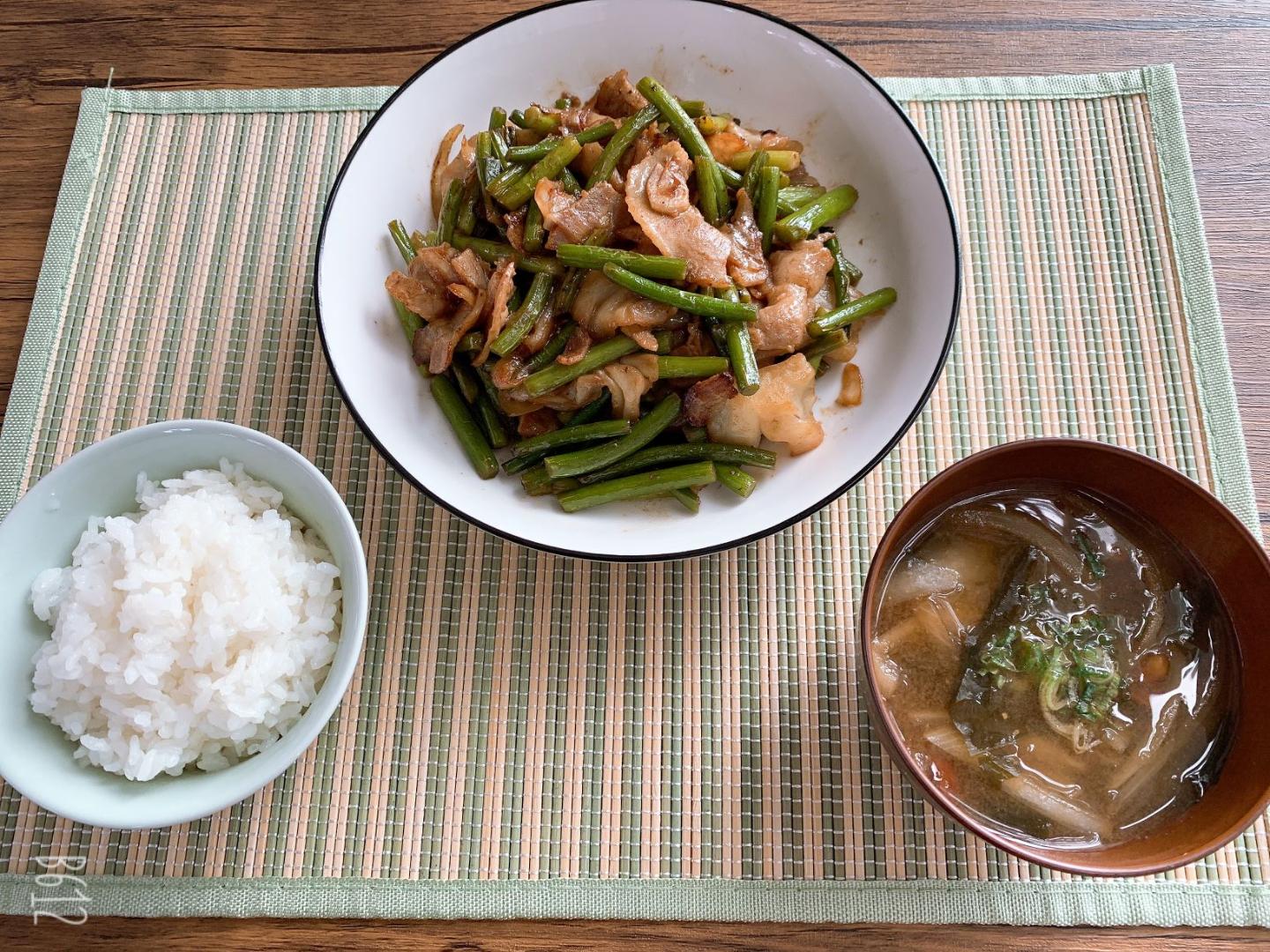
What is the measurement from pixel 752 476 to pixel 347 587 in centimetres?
87

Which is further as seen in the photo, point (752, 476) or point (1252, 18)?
point (1252, 18)

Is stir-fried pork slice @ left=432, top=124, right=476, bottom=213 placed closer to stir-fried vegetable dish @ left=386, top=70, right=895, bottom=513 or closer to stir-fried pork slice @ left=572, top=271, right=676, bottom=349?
stir-fried vegetable dish @ left=386, top=70, right=895, bottom=513

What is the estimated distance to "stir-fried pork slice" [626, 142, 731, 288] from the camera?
1939mm

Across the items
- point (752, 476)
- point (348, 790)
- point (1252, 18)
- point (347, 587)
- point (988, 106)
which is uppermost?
point (1252, 18)

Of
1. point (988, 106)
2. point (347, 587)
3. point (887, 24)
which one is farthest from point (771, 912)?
point (887, 24)

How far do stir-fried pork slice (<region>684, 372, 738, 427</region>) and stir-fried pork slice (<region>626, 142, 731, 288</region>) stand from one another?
203 millimetres

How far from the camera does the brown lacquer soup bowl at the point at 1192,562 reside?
5.30ft

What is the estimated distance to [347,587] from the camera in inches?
72.5

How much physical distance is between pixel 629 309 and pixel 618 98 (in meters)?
0.60

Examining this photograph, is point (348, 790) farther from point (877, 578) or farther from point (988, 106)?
point (988, 106)

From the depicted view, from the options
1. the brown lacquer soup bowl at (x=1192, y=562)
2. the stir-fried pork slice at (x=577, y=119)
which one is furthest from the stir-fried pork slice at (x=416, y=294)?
the brown lacquer soup bowl at (x=1192, y=562)

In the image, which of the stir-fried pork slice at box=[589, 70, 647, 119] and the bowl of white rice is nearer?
the bowl of white rice

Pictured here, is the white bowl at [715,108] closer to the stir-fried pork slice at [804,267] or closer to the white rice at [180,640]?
the stir-fried pork slice at [804,267]

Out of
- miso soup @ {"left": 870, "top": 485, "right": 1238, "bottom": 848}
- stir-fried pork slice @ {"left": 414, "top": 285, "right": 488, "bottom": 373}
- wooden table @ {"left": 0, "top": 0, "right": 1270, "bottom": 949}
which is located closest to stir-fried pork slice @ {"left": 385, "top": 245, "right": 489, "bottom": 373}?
stir-fried pork slice @ {"left": 414, "top": 285, "right": 488, "bottom": 373}
